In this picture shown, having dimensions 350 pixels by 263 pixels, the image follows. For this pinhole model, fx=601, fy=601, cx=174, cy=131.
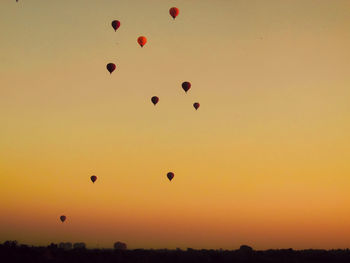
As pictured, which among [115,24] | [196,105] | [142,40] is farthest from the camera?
[196,105]

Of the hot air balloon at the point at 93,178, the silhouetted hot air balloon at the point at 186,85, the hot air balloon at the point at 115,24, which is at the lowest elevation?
the hot air balloon at the point at 93,178

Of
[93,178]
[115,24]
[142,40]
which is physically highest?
[115,24]

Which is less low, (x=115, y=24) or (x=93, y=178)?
(x=115, y=24)

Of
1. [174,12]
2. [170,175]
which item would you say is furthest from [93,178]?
[174,12]

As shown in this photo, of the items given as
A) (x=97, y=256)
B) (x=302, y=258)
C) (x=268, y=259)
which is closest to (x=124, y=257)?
(x=97, y=256)

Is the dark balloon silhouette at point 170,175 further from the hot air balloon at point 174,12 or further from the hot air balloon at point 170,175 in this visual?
the hot air balloon at point 174,12

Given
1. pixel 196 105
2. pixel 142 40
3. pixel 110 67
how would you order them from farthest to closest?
pixel 196 105, pixel 142 40, pixel 110 67

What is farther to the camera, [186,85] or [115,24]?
[186,85]

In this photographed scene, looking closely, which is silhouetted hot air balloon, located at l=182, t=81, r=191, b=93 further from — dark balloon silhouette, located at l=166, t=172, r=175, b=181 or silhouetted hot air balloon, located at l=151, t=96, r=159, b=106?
dark balloon silhouette, located at l=166, t=172, r=175, b=181

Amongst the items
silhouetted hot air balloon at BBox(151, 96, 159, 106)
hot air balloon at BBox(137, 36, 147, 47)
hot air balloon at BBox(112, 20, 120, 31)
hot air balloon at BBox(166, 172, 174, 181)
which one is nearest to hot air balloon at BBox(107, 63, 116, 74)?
hot air balloon at BBox(137, 36, 147, 47)

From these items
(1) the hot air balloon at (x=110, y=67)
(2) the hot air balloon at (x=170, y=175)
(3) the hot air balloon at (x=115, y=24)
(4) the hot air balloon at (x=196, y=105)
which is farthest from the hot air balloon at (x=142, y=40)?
(2) the hot air balloon at (x=170, y=175)

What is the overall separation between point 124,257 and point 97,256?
240 centimetres

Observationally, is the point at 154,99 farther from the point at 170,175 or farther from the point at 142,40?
the point at 170,175

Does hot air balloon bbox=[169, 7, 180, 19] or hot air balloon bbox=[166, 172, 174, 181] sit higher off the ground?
hot air balloon bbox=[169, 7, 180, 19]
